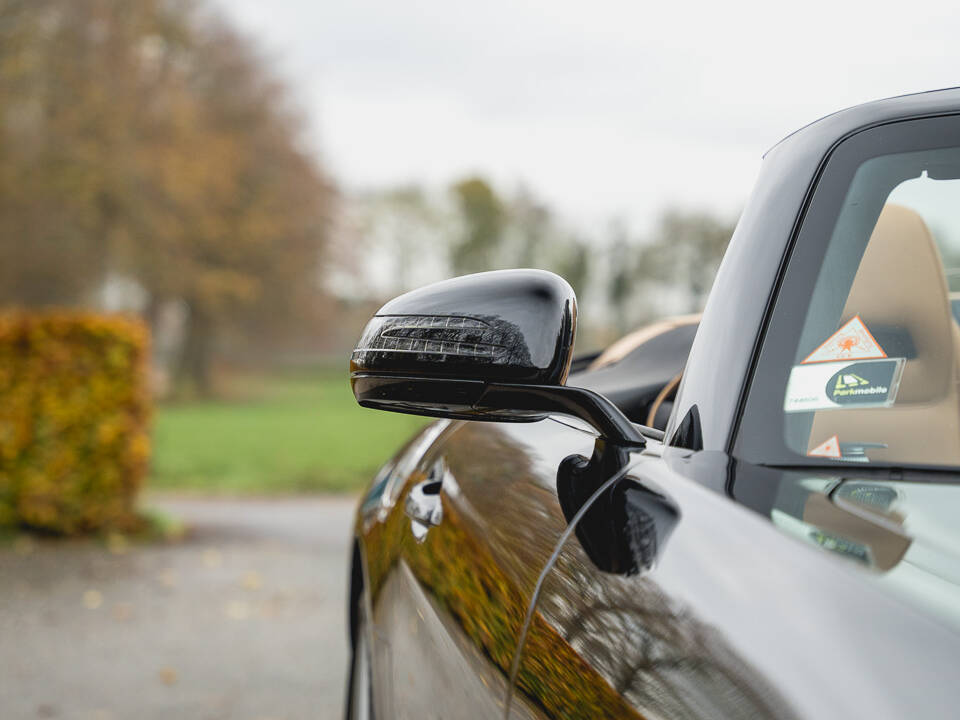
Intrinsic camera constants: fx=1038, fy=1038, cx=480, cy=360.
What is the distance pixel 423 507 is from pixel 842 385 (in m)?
0.98

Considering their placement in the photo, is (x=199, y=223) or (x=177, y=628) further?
(x=199, y=223)

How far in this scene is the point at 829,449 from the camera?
129 cm

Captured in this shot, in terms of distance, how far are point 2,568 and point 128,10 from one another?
25148 mm

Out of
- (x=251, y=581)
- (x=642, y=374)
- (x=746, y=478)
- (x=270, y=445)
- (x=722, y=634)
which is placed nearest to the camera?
(x=722, y=634)

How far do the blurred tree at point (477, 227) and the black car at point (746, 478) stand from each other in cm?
3731

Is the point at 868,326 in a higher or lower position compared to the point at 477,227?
Result: higher

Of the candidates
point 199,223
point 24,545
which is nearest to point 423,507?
point 24,545

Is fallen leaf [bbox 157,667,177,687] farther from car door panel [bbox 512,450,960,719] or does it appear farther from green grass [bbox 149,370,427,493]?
car door panel [bbox 512,450,960,719]

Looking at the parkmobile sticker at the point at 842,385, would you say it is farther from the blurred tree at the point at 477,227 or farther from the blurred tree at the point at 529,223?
the blurred tree at the point at 529,223

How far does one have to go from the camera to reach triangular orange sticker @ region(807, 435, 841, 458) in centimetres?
128

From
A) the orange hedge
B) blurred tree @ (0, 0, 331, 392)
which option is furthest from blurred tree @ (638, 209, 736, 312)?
blurred tree @ (0, 0, 331, 392)

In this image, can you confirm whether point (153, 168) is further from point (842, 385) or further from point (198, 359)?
point (842, 385)

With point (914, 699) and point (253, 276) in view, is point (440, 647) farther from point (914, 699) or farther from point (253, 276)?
point (253, 276)

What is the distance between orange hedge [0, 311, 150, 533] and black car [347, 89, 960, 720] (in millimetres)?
5971
